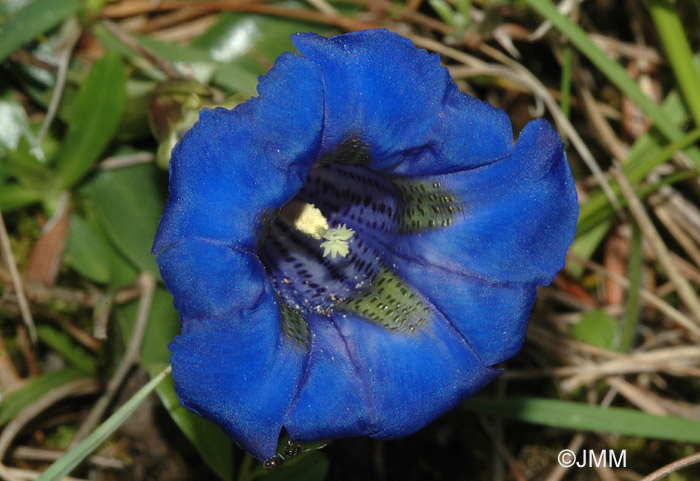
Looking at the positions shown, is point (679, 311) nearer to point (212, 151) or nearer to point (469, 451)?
point (469, 451)

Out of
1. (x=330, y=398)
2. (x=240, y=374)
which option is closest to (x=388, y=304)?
(x=330, y=398)

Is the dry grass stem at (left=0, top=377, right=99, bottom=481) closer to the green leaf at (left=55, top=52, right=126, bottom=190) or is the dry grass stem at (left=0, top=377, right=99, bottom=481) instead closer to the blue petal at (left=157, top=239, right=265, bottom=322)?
the green leaf at (left=55, top=52, right=126, bottom=190)

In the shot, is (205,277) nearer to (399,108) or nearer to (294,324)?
(294,324)

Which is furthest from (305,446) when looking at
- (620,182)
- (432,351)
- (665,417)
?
(620,182)

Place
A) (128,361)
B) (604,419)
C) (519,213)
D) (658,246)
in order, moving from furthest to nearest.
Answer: (658,246), (128,361), (604,419), (519,213)

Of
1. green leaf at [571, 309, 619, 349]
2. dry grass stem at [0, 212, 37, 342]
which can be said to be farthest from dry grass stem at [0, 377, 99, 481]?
green leaf at [571, 309, 619, 349]

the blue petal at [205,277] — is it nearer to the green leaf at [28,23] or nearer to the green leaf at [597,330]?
the green leaf at [28,23]
